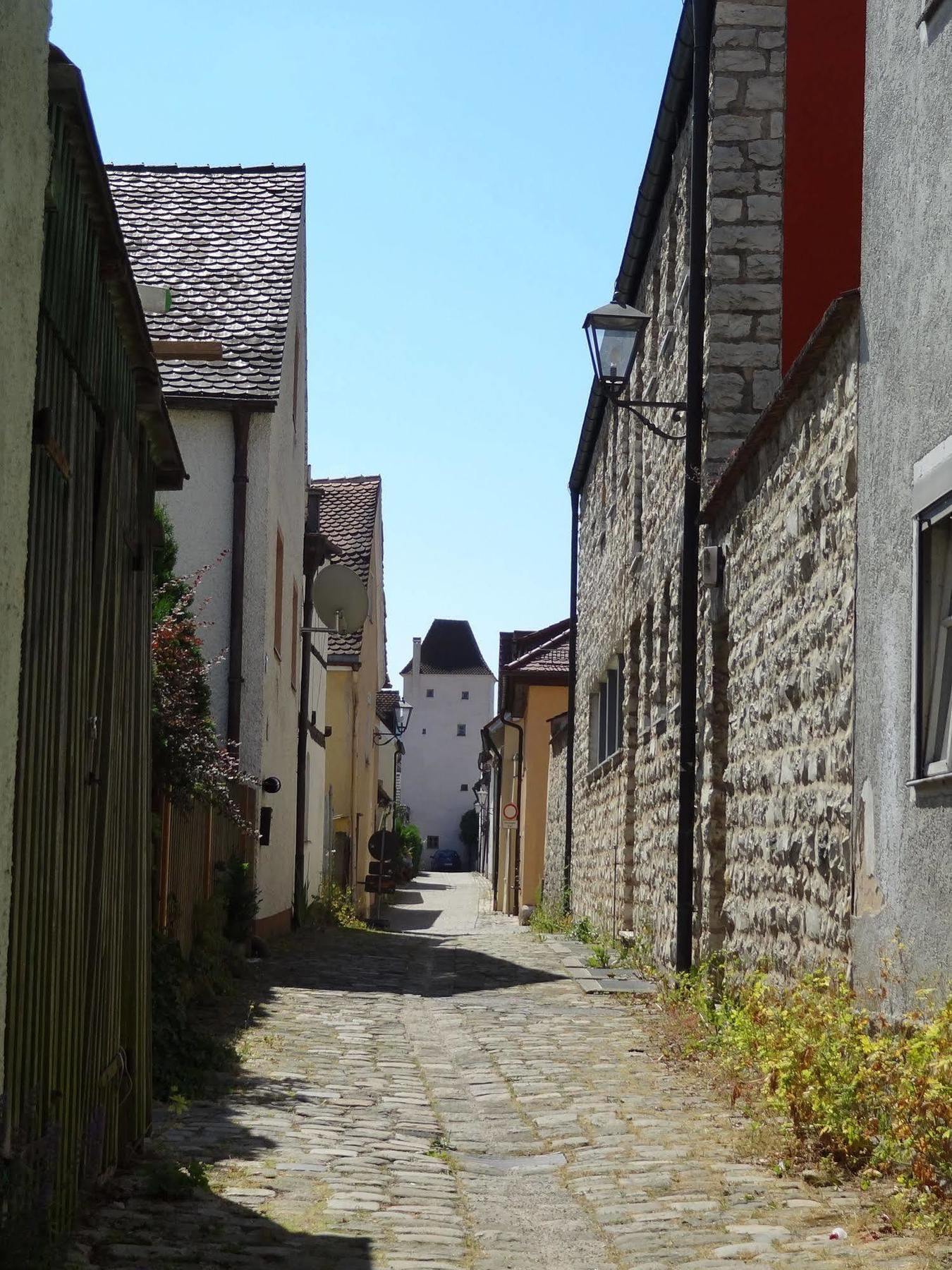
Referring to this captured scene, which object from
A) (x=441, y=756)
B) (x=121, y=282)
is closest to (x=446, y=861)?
(x=441, y=756)

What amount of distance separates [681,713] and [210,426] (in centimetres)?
629

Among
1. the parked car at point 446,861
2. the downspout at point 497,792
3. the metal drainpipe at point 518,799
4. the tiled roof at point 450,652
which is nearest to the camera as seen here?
the metal drainpipe at point 518,799

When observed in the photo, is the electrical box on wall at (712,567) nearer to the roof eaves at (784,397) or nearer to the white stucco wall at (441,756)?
the roof eaves at (784,397)

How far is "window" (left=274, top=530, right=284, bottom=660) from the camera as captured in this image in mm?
17000

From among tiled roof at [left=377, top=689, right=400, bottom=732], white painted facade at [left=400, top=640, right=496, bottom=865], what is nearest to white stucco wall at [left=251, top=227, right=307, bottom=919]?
tiled roof at [left=377, top=689, right=400, bottom=732]

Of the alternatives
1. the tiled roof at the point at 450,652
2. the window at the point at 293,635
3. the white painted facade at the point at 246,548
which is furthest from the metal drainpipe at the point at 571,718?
the tiled roof at the point at 450,652

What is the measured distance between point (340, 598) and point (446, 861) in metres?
72.9

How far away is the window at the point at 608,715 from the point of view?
17234 mm

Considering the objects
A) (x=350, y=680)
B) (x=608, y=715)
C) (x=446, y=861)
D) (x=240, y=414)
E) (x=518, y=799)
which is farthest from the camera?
(x=446, y=861)

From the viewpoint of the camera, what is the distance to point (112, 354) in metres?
5.53

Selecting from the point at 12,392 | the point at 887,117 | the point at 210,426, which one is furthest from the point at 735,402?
the point at 12,392

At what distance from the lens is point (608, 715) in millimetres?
19016

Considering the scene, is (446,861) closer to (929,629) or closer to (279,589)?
(279,589)

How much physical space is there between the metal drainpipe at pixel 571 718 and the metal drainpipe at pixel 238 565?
8.49 metres
